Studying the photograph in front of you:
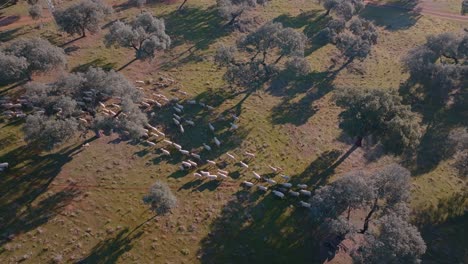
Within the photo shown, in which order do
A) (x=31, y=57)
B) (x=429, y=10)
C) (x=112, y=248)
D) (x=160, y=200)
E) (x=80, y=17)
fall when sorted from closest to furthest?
(x=112, y=248), (x=160, y=200), (x=31, y=57), (x=80, y=17), (x=429, y=10)

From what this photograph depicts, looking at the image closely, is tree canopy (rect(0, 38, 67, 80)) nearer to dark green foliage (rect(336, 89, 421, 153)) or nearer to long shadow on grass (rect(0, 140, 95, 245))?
long shadow on grass (rect(0, 140, 95, 245))

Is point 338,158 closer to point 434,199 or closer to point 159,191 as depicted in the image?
point 434,199

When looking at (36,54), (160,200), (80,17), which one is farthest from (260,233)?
(80,17)

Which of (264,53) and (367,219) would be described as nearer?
(367,219)

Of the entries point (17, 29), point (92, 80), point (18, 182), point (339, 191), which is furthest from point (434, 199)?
point (17, 29)

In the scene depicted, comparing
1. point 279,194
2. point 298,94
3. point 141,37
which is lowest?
point 279,194

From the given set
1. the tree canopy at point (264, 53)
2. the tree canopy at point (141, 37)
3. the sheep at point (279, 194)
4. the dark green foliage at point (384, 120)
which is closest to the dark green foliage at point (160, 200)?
the sheep at point (279, 194)

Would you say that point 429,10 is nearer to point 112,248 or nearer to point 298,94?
point 298,94
